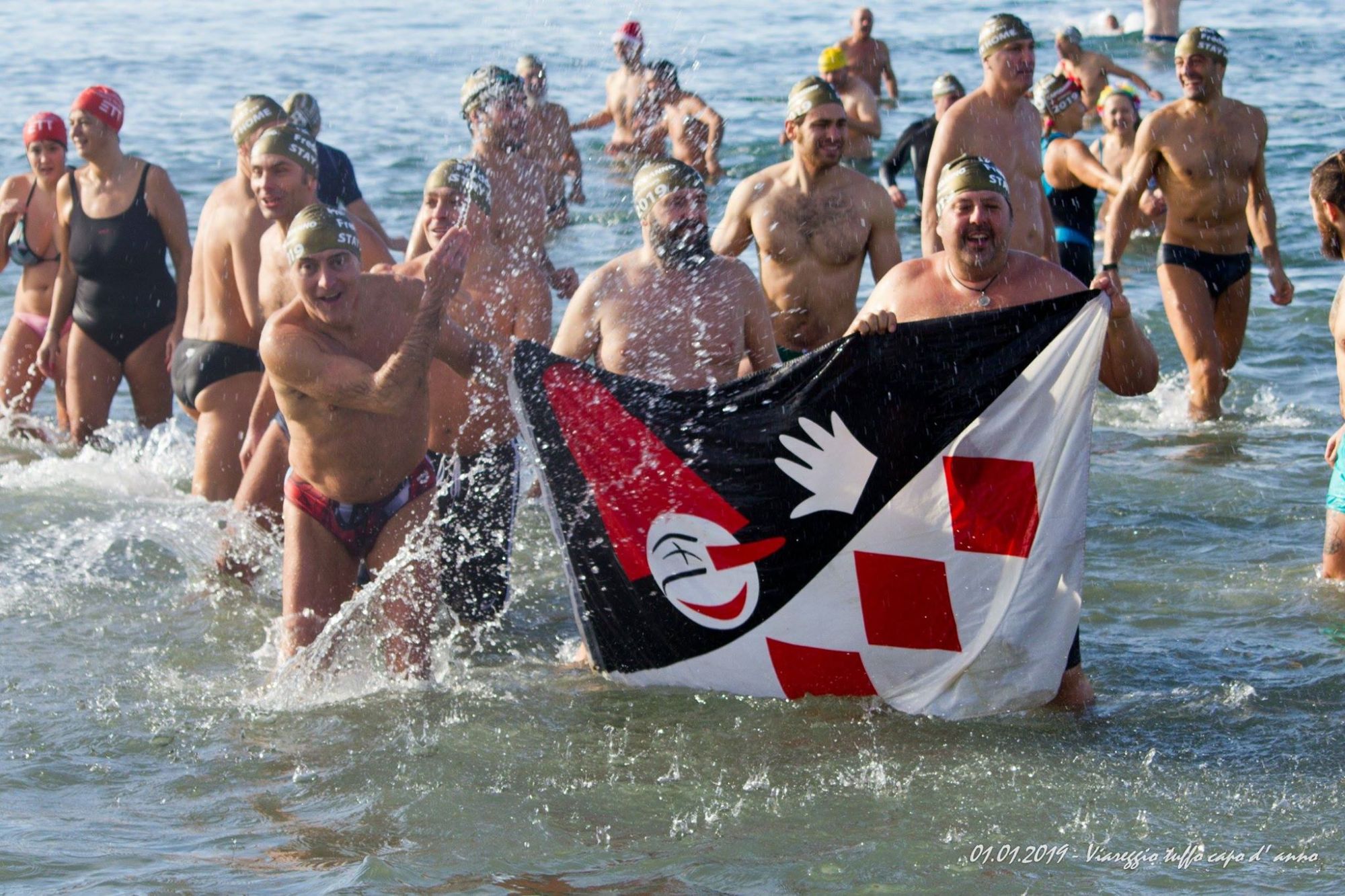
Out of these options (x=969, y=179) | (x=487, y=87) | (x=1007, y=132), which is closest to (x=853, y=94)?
(x=1007, y=132)

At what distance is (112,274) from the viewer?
8328mm

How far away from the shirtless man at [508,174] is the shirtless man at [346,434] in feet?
3.13

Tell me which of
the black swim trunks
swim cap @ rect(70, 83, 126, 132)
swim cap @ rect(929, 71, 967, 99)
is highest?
swim cap @ rect(929, 71, 967, 99)

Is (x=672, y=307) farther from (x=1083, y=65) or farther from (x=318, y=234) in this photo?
(x=1083, y=65)

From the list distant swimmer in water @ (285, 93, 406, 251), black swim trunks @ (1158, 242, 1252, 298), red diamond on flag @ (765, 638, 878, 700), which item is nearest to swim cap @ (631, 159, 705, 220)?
red diamond on flag @ (765, 638, 878, 700)

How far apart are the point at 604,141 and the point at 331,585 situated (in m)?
15.3

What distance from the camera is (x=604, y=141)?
20.2 metres

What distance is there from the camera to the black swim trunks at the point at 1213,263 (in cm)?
852

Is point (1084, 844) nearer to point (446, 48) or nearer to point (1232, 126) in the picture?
point (1232, 126)

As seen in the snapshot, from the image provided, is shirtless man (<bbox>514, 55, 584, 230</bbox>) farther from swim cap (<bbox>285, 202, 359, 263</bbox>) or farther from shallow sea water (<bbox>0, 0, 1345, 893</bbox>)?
swim cap (<bbox>285, 202, 359, 263</bbox>)

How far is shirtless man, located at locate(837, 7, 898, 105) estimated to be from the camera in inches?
695

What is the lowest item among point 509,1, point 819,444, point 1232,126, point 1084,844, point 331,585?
point 1084,844

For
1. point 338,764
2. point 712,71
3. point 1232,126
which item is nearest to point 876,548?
point 338,764

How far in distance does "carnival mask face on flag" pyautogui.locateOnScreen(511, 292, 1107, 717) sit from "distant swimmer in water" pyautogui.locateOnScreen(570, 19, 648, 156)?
36.1ft
